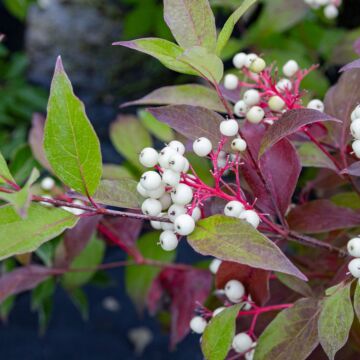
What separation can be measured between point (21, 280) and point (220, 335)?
0.38 meters

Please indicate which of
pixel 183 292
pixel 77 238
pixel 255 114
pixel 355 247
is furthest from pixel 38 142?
pixel 355 247

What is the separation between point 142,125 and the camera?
0.97 meters

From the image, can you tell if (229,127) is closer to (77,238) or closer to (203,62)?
(203,62)

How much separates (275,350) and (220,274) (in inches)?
3.5

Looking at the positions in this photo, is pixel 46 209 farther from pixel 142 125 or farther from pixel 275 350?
pixel 142 125

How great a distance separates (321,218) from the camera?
0.61m

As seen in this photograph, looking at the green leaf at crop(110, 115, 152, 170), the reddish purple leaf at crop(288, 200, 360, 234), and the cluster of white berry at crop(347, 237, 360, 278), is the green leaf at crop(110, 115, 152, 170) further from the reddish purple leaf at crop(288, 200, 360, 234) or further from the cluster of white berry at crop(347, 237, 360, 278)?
the cluster of white berry at crop(347, 237, 360, 278)

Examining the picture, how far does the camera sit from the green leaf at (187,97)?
0.61 m

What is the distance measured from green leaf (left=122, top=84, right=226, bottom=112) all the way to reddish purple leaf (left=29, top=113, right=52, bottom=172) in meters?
0.24

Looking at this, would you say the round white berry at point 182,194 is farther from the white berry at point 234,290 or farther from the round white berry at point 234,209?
the white berry at point 234,290

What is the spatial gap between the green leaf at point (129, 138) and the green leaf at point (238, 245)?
45 cm

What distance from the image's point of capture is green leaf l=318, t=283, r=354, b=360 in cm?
45

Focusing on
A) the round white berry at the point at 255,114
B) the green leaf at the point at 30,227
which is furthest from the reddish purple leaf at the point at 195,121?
the green leaf at the point at 30,227

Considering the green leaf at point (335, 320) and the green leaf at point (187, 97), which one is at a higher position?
the green leaf at point (187, 97)
